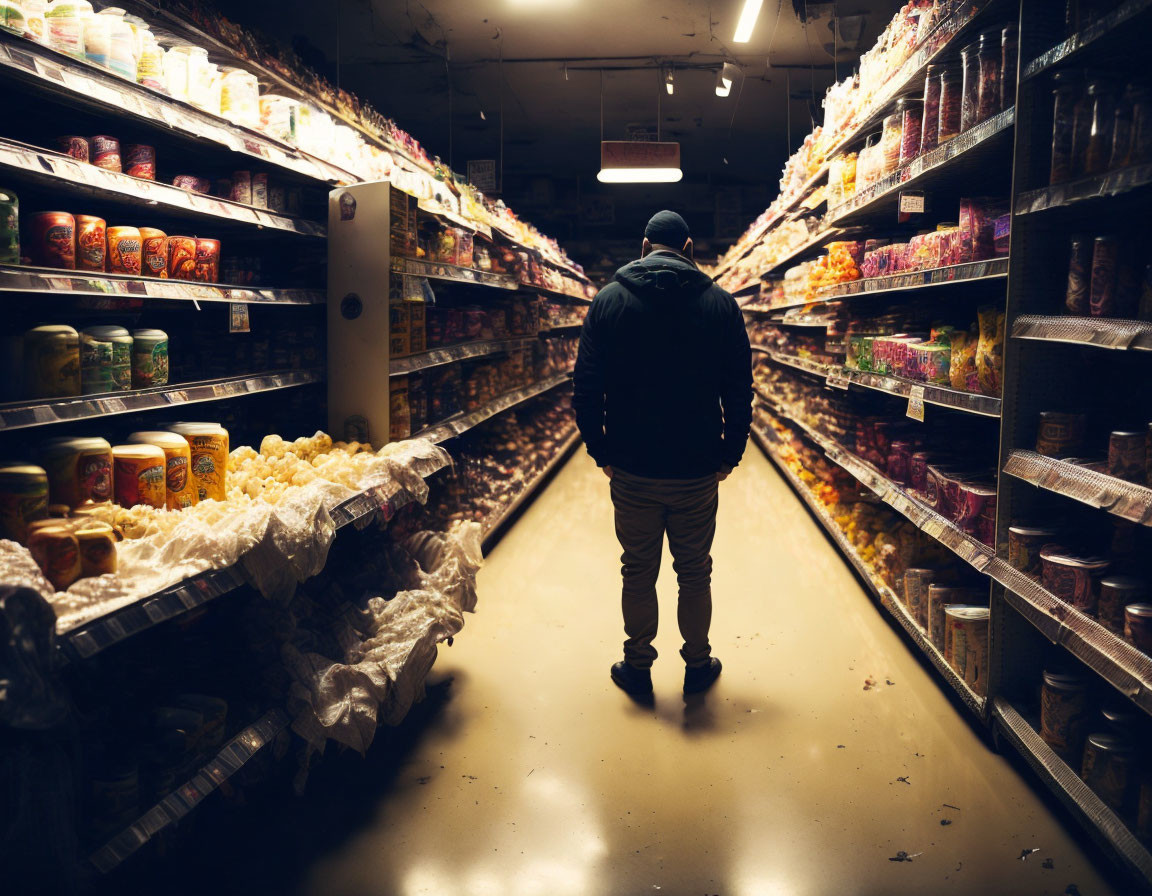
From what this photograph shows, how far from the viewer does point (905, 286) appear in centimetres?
341

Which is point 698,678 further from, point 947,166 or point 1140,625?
point 947,166

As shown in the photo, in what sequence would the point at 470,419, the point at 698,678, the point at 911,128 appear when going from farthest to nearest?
the point at 470,419, the point at 911,128, the point at 698,678

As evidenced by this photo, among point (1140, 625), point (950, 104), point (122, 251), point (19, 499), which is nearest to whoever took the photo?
point (19, 499)

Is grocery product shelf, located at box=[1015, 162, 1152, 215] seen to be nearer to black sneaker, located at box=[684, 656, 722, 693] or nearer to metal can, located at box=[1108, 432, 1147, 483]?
metal can, located at box=[1108, 432, 1147, 483]

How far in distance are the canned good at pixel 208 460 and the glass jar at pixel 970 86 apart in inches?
104

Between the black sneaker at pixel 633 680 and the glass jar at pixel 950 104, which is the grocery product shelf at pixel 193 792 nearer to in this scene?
the black sneaker at pixel 633 680

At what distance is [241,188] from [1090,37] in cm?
264

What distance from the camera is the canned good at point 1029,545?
97.4 inches

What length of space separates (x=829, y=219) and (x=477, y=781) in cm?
359

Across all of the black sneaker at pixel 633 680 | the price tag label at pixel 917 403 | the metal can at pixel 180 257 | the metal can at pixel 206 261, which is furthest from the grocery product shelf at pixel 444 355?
the price tag label at pixel 917 403

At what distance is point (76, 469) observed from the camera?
209cm

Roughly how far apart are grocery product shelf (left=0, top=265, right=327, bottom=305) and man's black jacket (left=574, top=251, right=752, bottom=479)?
3.81 feet

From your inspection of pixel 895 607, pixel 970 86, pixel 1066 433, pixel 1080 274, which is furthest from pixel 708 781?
pixel 970 86

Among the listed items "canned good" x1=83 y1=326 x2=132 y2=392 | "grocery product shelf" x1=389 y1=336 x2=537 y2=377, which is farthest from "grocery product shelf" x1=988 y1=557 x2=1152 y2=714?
"canned good" x1=83 y1=326 x2=132 y2=392
